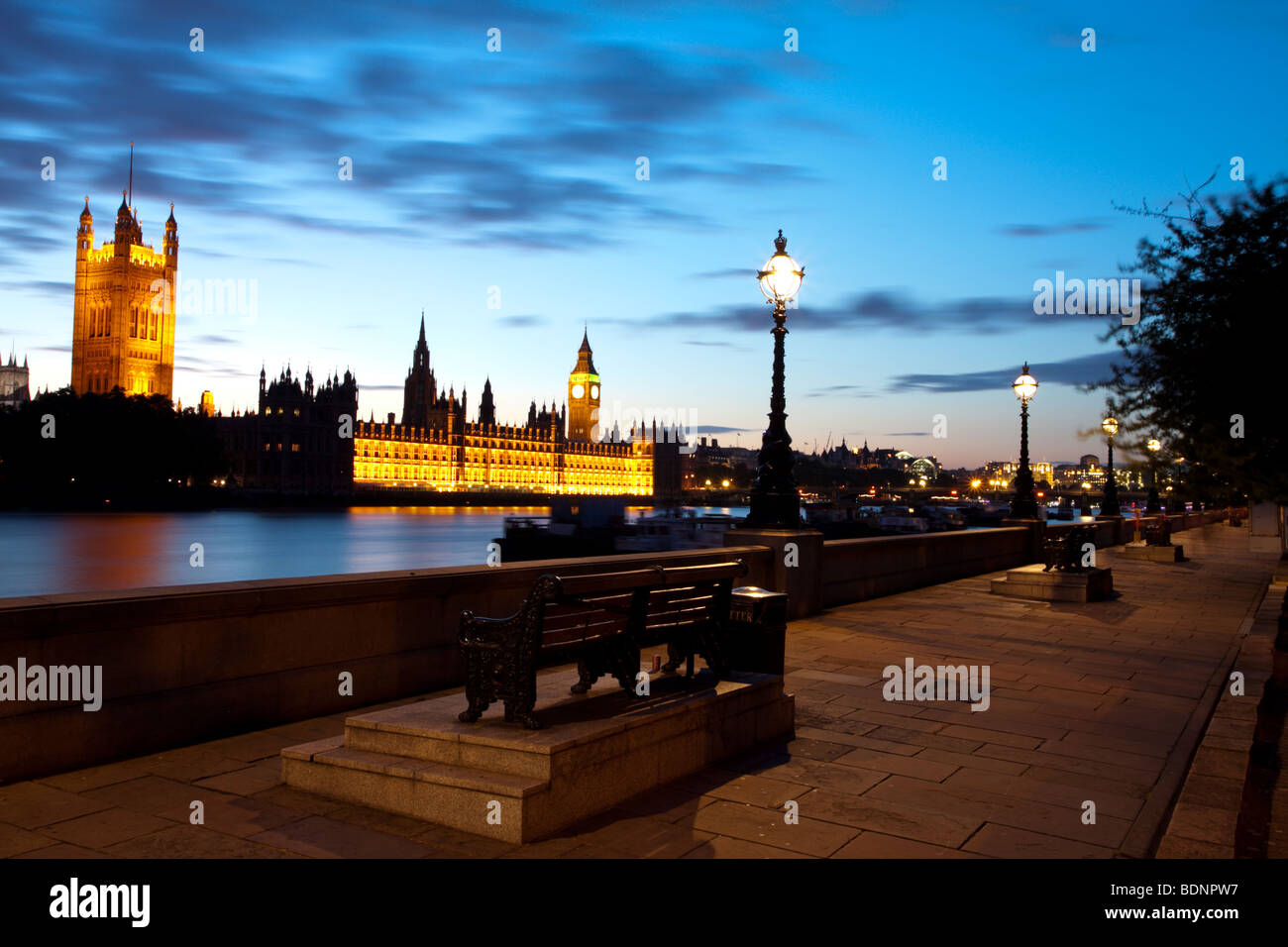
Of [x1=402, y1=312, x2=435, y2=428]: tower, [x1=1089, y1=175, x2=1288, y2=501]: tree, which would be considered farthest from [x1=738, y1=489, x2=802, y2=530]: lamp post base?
[x1=402, y1=312, x2=435, y2=428]: tower

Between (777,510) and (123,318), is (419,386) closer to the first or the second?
(123,318)

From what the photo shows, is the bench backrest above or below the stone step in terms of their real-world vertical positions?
above

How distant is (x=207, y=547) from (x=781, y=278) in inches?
2683

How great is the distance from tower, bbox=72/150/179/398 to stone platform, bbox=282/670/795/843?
15777 cm

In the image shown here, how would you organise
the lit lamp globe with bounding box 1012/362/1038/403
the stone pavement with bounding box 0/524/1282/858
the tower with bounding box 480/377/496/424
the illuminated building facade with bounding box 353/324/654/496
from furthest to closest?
the tower with bounding box 480/377/496/424
the illuminated building facade with bounding box 353/324/654/496
the lit lamp globe with bounding box 1012/362/1038/403
the stone pavement with bounding box 0/524/1282/858

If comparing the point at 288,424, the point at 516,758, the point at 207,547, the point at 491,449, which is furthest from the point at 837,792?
the point at 491,449

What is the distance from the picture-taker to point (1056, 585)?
50.5 feet

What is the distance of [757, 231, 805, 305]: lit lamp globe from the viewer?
11.7 metres

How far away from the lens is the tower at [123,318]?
14925 centimetres

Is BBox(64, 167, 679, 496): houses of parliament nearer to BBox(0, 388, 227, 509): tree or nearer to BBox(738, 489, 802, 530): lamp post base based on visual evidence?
BBox(0, 388, 227, 509): tree

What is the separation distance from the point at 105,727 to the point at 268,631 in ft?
3.76

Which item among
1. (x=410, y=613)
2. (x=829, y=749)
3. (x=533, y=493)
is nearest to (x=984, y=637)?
(x=829, y=749)

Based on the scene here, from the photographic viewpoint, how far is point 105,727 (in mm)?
5652
